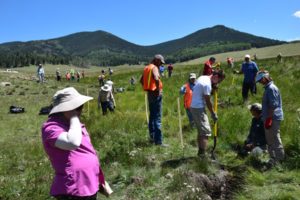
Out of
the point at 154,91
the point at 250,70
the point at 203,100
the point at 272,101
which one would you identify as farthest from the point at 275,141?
the point at 250,70

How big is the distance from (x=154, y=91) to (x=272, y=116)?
260 centimetres

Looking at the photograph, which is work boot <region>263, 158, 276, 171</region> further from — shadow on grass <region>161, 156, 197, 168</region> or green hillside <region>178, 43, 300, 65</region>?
green hillside <region>178, 43, 300, 65</region>

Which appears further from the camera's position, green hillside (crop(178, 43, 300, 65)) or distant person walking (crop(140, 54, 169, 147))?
green hillside (crop(178, 43, 300, 65))

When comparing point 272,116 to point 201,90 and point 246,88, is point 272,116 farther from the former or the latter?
point 246,88

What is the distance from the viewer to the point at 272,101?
4.24 meters

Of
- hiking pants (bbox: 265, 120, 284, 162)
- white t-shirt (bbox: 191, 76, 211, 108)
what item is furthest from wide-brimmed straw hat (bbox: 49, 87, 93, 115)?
hiking pants (bbox: 265, 120, 284, 162)

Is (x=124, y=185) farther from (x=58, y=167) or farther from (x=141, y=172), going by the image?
(x=58, y=167)

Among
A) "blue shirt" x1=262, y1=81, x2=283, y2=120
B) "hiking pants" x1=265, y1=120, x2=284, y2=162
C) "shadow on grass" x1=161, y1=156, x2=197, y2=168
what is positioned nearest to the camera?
"blue shirt" x1=262, y1=81, x2=283, y2=120

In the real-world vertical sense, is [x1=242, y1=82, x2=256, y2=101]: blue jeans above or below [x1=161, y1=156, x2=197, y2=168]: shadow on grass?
above

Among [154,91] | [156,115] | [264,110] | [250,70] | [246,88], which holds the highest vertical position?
[250,70]

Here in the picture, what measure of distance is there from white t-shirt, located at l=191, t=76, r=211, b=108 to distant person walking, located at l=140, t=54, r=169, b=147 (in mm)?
1175

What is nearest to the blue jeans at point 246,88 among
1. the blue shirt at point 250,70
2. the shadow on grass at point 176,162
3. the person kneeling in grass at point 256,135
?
the blue shirt at point 250,70

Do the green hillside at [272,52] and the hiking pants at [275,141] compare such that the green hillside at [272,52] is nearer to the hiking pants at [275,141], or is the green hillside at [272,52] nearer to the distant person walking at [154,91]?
the distant person walking at [154,91]

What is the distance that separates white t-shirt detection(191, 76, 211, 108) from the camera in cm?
443
